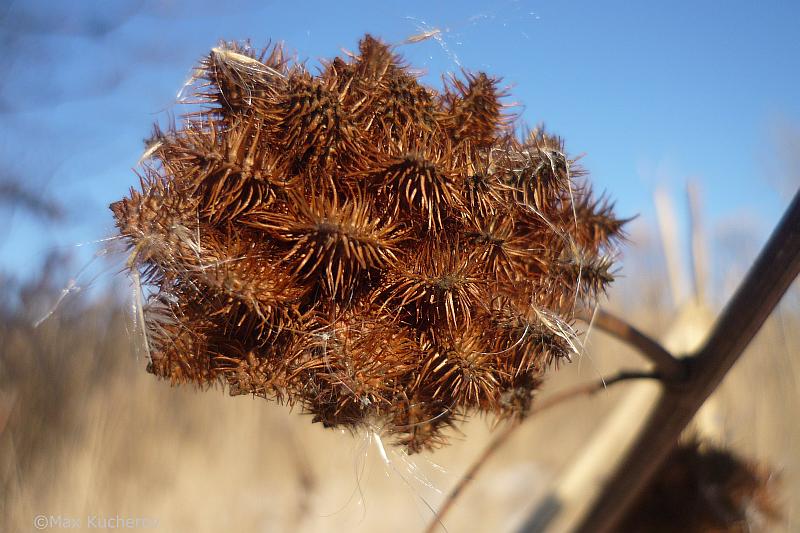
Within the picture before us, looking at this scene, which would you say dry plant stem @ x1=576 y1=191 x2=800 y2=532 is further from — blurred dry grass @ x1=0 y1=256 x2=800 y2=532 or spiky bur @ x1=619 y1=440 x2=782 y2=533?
blurred dry grass @ x1=0 y1=256 x2=800 y2=532

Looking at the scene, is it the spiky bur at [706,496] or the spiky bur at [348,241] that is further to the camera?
the spiky bur at [706,496]

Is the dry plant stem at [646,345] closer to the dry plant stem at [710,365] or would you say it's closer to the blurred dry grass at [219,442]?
the dry plant stem at [710,365]

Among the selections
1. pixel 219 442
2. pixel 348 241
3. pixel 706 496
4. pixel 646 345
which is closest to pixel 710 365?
pixel 646 345

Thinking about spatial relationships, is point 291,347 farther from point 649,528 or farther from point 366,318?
point 649,528

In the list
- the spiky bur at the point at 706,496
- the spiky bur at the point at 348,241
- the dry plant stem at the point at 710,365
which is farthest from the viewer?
the spiky bur at the point at 706,496

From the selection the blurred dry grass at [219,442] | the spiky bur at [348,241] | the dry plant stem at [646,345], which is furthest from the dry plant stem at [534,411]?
the blurred dry grass at [219,442]

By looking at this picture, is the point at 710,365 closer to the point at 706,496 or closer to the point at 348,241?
the point at 706,496
